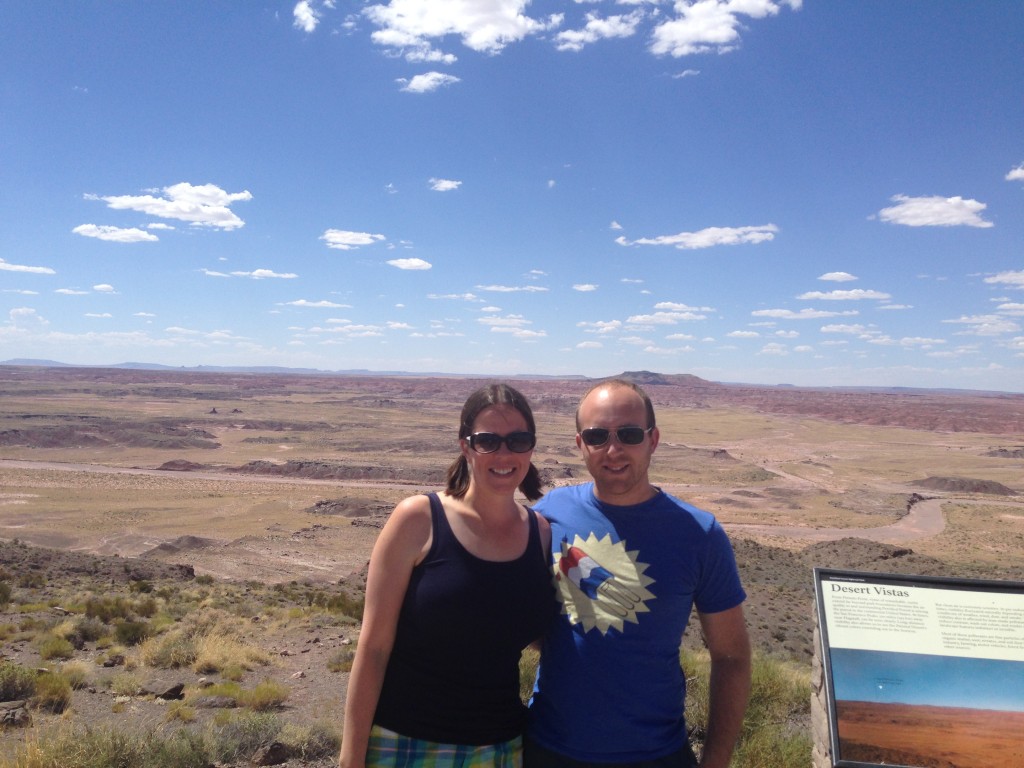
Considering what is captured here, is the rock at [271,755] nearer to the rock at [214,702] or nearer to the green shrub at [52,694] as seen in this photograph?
the rock at [214,702]

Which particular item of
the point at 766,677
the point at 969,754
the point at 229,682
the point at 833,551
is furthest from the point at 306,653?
the point at 833,551

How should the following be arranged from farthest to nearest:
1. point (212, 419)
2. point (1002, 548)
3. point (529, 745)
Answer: point (212, 419) < point (1002, 548) < point (529, 745)

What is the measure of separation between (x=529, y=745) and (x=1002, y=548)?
35.6 metres

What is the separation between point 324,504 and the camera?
36.3m

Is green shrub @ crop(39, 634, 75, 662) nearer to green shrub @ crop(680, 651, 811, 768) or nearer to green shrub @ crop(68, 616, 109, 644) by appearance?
green shrub @ crop(68, 616, 109, 644)

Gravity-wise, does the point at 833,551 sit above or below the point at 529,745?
below

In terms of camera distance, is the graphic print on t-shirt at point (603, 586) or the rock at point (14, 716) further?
the rock at point (14, 716)

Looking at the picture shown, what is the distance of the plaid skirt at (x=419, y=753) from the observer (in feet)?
8.20

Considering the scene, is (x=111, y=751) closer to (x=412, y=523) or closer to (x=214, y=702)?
(x=214, y=702)

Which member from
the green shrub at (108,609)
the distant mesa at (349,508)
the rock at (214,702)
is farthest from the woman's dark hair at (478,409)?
the distant mesa at (349,508)

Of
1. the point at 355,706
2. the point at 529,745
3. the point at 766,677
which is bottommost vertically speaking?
the point at 766,677

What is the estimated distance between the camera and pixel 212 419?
84.1 meters

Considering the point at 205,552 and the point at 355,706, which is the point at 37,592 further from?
the point at 355,706

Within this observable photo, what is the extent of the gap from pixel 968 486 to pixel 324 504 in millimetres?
43433
